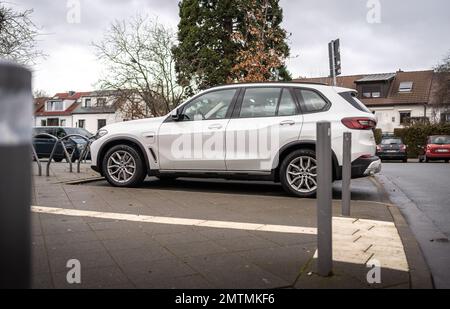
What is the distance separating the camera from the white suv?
6.74 m

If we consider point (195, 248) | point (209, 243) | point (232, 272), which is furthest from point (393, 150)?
point (232, 272)

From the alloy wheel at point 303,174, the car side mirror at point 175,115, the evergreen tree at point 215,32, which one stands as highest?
the evergreen tree at point 215,32

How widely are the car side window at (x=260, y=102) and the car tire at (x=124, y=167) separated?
198 centimetres

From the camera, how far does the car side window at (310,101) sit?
6867mm

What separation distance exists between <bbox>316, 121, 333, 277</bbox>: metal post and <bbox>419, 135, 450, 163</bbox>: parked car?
22.9 m

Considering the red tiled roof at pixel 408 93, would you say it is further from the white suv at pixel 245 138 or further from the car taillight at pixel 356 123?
the car taillight at pixel 356 123

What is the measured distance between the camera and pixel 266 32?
21.1 metres

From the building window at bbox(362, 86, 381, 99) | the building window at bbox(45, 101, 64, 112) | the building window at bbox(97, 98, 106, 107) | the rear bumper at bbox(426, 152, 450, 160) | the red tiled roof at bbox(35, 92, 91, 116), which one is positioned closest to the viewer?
the building window at bbox(97, 98, 106, 107)

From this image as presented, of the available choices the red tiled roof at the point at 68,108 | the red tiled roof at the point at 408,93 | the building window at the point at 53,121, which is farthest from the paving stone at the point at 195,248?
the building window at the point at 53,121

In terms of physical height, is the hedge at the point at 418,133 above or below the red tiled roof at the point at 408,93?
below

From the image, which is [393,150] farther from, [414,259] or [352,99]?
[414,259]

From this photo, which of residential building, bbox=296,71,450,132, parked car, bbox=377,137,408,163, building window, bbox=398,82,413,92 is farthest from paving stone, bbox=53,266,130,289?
building window, bbox=398,82,413,92

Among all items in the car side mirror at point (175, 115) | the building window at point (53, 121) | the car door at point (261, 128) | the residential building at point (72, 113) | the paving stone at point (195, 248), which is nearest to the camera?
the paving stone at point (195, 248)

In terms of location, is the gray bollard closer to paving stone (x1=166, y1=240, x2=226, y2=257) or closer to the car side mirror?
paving stone (x1=166, y1=240, x2=226, y2=257)
